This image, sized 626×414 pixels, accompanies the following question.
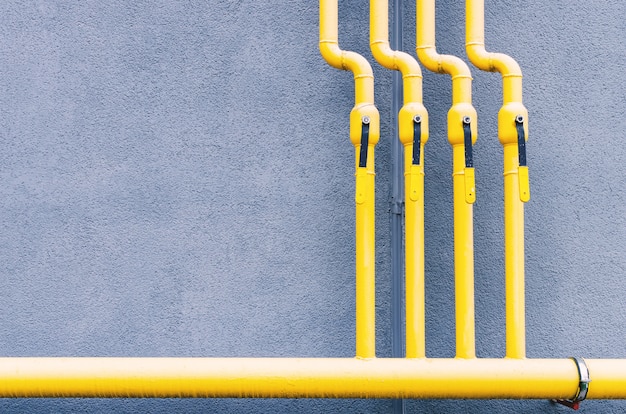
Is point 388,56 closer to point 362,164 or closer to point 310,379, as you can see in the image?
point 362,164

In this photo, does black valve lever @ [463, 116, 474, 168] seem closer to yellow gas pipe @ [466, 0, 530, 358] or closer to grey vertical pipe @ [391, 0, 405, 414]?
yellow gas pipe @ [466, 0, 530, 358]

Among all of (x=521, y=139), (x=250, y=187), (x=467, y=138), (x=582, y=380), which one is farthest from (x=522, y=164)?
(x=250, y=187)

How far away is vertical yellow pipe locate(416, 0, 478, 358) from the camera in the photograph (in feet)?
7.21

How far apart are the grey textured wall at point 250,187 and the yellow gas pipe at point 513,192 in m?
0.17

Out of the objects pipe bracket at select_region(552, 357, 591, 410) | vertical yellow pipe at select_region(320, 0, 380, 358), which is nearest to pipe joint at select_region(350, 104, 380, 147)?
vertical yellow pipe at select_region(320, 0, 380, 358)

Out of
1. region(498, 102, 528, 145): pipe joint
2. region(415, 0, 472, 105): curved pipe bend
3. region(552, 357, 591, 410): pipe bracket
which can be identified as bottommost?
region(552, 357, 591, 410): pipe bracket

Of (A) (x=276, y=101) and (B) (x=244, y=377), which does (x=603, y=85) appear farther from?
(B) (x=244, y=377)

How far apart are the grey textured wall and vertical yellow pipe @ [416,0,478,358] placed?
0.50 feet

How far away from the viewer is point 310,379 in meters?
2.09

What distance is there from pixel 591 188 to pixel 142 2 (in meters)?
1.56

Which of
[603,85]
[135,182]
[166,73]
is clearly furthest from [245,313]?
[603,85]

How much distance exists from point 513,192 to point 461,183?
0.15 meters

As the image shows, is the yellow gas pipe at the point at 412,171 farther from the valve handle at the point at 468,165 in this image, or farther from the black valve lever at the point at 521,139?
the black valve lever at the point at 521,139

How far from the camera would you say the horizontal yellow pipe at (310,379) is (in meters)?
2.10
